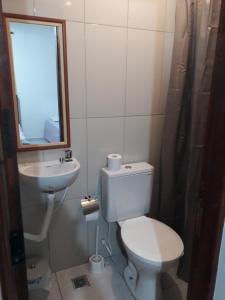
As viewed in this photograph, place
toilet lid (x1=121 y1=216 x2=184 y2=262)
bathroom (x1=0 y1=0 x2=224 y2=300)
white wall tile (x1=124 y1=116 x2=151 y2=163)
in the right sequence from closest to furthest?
toilet lid (x1=121 y1=216 x2=184 y2=262) → bathroom (x1=0 y1=0 x2=224 y2=300) → white wall tile (x1=124 y1=116 x2=151 y2=163)

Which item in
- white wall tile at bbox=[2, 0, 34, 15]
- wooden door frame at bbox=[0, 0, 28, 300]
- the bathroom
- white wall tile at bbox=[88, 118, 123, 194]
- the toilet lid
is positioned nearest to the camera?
wooden door frame at bbox=[0, 0, 28, 300]

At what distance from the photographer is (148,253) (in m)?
1.48

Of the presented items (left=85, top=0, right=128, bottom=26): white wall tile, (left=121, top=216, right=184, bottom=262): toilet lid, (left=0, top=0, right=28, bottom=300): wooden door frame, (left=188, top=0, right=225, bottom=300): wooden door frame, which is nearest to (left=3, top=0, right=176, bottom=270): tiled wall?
(left=85, top=0, right=128, bottom=26): white wall tile

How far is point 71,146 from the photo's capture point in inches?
68.6

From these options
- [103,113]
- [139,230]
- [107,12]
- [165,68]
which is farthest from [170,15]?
[139,230]

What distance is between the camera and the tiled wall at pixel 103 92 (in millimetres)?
1603

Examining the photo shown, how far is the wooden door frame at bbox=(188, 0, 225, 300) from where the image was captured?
579 mm

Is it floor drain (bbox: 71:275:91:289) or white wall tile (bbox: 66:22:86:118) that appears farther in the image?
floor drain (bbox: 71:275:91:289)

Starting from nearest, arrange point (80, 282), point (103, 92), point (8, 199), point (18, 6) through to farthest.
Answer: point (8, 199) < point (18, 6) < point (103, 92) < point (80, 282)

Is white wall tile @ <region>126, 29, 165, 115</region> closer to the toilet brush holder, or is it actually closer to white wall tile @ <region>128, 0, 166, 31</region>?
white wall tile @ <region>128, 0, 166, 31</region>

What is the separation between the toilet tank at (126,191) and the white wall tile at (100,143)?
0.08m

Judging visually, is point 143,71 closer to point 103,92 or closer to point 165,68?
point 165,68

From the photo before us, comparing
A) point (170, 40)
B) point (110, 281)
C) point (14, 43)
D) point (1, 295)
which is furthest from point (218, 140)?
point (110, 281)

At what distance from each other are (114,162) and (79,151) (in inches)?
10.5
